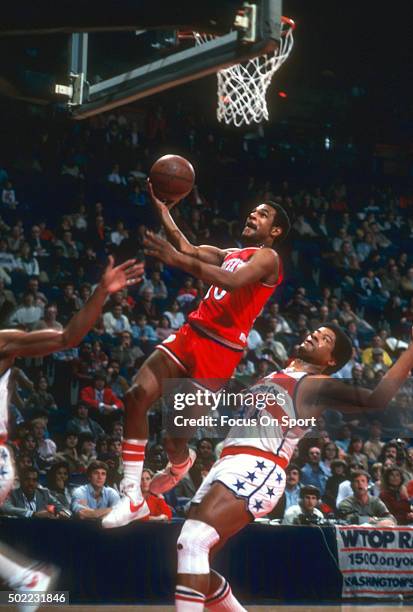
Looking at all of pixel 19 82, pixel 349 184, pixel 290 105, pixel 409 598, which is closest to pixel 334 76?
pixel 290 105

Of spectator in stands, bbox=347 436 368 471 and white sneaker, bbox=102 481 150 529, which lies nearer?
white sneaker, bbox=102 481 150 529

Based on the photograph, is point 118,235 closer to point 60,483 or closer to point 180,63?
point 60,483

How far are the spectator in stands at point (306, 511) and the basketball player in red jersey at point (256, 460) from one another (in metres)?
4.33

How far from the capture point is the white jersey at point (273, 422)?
5.73m

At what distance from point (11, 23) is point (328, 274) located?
12516 millimetres

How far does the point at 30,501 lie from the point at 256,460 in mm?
4146

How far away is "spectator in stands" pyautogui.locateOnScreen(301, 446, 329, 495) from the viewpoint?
11320 mm

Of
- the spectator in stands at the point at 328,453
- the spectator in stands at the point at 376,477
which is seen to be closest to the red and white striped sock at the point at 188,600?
the spectator in stands at the point at 376,477

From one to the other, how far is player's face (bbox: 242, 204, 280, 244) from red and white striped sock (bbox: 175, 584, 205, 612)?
7.57ft

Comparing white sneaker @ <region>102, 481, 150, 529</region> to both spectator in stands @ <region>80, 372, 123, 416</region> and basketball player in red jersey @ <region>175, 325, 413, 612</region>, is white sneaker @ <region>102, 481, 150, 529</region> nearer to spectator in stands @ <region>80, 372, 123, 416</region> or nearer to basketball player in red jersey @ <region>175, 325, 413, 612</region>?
basketball player in red jersey @ <region>175, 325, 413, 612</region>

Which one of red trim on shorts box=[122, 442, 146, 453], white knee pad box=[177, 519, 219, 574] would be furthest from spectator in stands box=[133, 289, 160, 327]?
white knee pad box=[177, 519, 219, 574]

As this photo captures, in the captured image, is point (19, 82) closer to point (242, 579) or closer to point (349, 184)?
point (242, 579)

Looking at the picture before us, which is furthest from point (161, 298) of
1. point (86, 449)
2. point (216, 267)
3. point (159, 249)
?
point (159, 249)

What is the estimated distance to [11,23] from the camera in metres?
5.32
